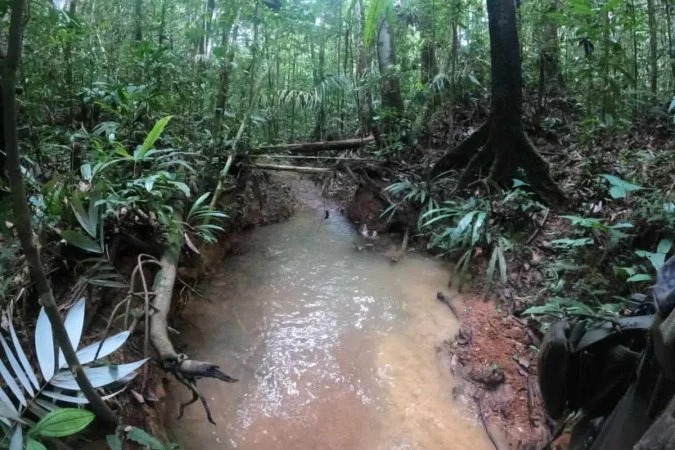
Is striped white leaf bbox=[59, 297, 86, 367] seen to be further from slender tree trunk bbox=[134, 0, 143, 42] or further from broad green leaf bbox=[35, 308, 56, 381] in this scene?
slender tree trunk bbox=[134, 0, 143, 42]

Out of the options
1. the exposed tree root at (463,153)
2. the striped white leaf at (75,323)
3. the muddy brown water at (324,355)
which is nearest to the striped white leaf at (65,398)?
the striped white leaf at (75,323)

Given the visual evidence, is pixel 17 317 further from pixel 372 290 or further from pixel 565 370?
pixel 372 290

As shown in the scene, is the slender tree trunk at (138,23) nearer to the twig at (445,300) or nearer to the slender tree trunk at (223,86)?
the slender tree trunk at (223,86)

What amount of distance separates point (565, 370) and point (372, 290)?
109 inches

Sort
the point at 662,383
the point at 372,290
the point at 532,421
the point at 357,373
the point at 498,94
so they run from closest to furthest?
1. the point at 662,383
2. the point at 532,421
3. the point at 357,373
4. the point at 372,290
5. the point at 498,94

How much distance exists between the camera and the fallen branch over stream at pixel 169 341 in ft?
7.64

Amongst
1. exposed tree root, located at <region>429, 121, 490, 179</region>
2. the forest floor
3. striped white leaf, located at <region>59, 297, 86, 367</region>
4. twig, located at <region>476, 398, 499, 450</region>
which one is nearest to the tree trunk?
the forest floor

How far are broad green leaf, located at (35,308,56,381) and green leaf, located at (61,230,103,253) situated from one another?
65cm

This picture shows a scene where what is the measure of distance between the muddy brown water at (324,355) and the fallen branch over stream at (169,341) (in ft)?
1.35

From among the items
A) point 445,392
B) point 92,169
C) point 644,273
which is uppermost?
point 92,169

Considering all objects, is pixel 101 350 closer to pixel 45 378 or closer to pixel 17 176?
pixel 45 378

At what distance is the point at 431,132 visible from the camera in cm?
737

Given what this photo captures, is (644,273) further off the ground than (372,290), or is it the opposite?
(644,273)

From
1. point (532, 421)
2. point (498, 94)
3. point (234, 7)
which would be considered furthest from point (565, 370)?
point (234, 7)
